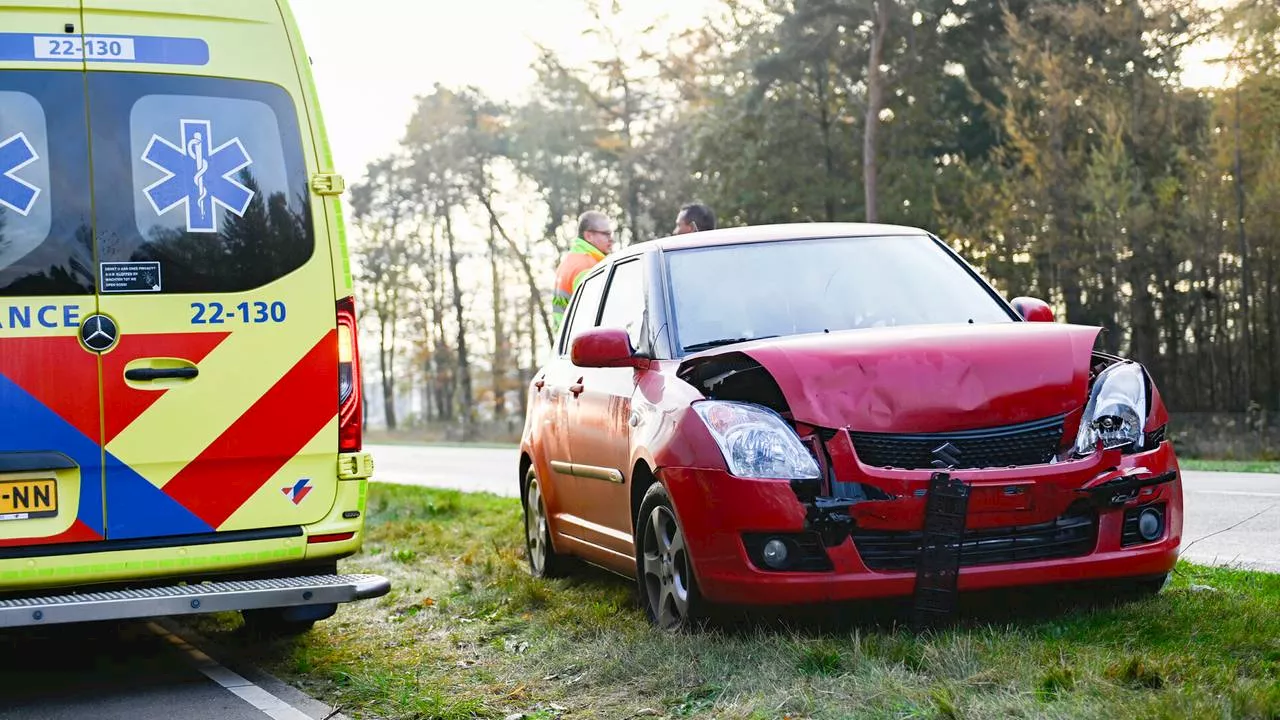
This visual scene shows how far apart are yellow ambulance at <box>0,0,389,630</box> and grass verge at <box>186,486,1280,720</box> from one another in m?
A: 0.61

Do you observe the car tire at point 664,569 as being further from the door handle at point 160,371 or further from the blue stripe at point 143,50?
the blue stripe at point 143,50

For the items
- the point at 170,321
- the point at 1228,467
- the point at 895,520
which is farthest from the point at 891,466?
the point at 1228,467

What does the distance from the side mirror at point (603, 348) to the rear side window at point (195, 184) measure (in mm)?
1197

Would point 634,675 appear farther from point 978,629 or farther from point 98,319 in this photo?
point 98,319

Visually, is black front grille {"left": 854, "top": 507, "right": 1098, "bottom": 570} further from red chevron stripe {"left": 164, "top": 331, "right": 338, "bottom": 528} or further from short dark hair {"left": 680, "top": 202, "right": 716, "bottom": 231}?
short dark hair {"left": 680, "top": 202, "right": 716, "bottom": 231}

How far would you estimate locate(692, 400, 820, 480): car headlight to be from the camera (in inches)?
213

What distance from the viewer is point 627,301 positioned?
7.25 m

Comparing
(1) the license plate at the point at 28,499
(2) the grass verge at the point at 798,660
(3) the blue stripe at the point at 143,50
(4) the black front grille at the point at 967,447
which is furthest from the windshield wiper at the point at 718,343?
(1) the license plate at the point at 28,499

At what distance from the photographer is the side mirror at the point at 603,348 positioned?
21.2 ft

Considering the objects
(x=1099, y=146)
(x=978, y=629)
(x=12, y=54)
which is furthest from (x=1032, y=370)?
(x=1099, y=146)

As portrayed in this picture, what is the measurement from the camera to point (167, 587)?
19.0ft

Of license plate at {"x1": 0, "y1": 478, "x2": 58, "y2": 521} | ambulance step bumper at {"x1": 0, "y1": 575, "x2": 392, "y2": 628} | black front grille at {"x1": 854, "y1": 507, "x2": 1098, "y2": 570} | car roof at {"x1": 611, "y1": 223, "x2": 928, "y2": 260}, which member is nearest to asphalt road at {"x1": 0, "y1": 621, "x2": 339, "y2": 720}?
ambulance step bumper at {"x1": 0, "y1": 575, "x2": 392, "y2": 628}

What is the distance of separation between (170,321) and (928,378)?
2871mm

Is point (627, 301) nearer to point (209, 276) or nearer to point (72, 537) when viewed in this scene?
point (209, 276)
